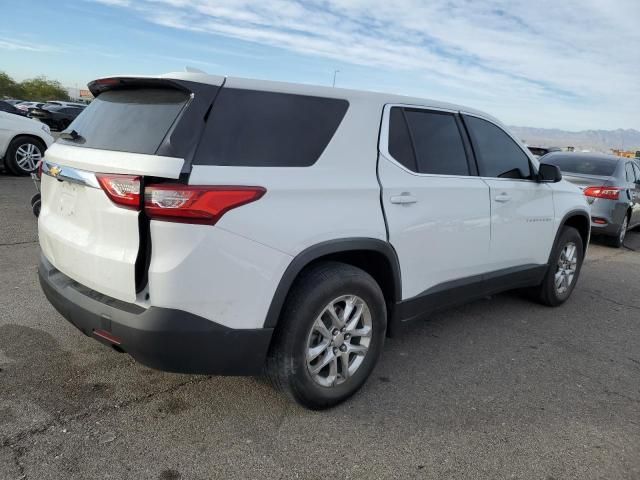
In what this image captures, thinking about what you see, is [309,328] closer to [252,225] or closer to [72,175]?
[252,225]

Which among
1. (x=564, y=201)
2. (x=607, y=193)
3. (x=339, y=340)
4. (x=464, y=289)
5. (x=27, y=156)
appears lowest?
(x=27, y=156)

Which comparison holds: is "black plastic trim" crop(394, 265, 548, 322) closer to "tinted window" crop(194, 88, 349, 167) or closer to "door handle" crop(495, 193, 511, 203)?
"door handle" crop(495, 193, 511, 203)

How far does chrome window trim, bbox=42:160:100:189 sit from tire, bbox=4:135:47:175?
8001 mm

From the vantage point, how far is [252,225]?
2.47m

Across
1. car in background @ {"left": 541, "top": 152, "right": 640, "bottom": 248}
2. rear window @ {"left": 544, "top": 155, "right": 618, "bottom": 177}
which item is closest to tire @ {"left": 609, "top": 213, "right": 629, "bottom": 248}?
car in background @ {"left": 541, "top": 152, "right": 640, "bottom": 248}

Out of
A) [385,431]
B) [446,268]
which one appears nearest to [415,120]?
[446,268]

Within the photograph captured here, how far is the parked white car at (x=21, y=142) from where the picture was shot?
960cm

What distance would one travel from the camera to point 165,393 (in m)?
3.07

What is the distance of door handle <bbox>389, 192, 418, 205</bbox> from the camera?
317 cm

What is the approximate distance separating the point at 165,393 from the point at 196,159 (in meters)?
1.45

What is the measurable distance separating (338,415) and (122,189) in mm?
1671

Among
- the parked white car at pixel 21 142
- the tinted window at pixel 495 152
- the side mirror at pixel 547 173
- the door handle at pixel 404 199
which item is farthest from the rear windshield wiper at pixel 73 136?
the parked white car at pixel 21 142

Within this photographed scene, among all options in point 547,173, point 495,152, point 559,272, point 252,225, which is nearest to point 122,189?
point 252,225

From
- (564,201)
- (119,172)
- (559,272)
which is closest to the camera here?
(119,172)
